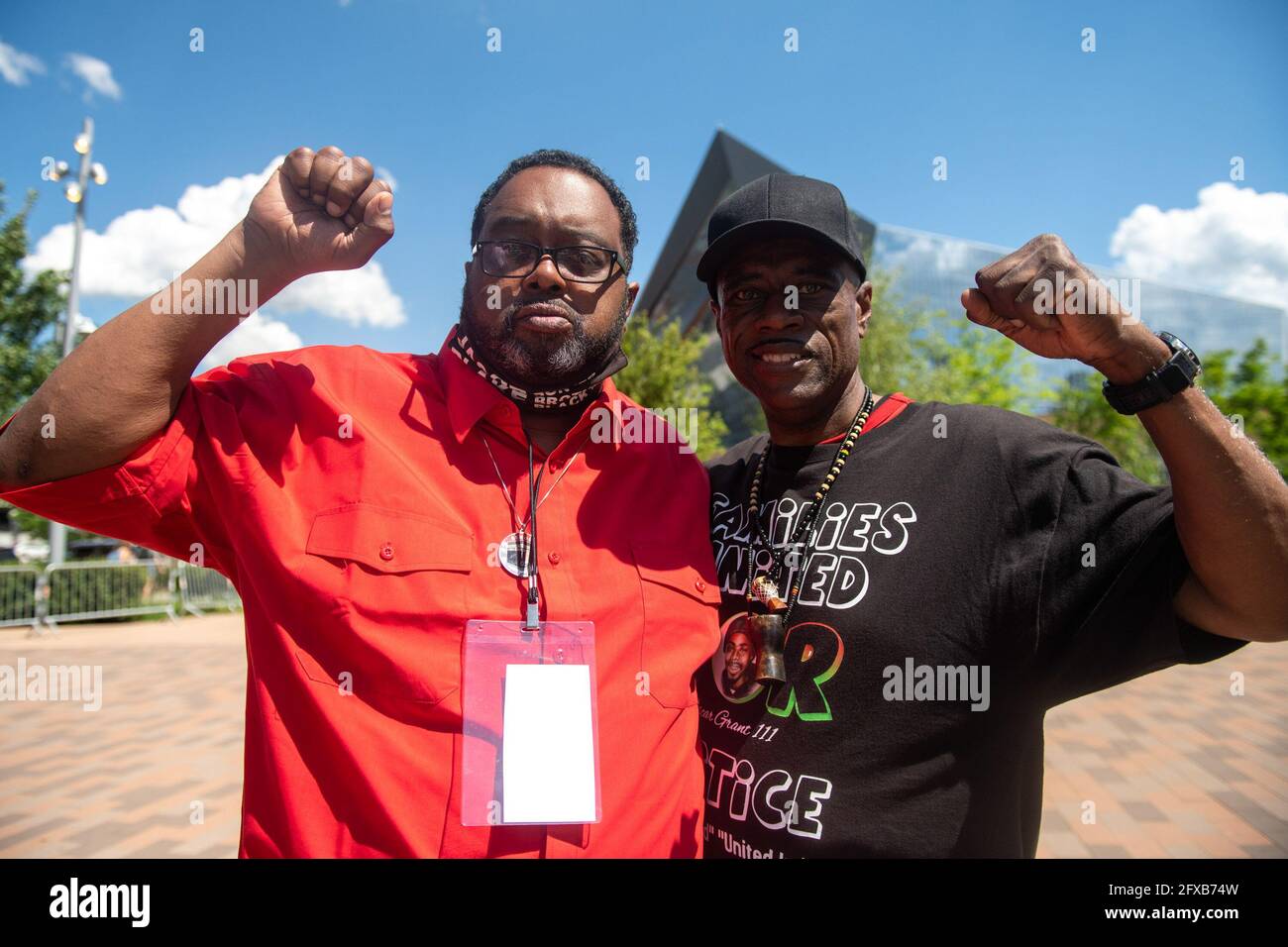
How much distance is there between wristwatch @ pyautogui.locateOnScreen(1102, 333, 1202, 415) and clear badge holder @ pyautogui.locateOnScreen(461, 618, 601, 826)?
4.36 ft

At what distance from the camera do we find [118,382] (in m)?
1.54

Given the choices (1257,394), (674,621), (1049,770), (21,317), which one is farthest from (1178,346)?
(1257,394)

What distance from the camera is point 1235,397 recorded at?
23703 mm

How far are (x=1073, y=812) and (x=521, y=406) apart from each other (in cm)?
492

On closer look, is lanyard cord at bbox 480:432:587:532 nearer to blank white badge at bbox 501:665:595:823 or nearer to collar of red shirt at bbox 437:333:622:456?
collar of red shirt at bbox 437:333:622:456

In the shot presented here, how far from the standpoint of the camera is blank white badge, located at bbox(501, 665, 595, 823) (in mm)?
1646

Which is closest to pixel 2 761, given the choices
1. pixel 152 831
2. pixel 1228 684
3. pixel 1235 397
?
pixel 152 831

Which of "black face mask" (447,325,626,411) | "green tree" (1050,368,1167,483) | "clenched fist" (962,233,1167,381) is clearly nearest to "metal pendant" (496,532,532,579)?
"black face mask" (447,325,626,411)

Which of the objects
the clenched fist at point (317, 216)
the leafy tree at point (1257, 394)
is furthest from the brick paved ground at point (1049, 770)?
the leafy tree at point (1257, 394)

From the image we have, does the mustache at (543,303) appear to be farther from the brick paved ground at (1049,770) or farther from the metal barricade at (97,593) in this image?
the metal barricade at (97,593)

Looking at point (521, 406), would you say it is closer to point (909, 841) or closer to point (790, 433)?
point (790, 433)

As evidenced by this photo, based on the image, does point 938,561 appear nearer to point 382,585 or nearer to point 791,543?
point 791,543

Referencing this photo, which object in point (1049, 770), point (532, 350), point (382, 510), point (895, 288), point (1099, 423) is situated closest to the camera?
point (382, 510)

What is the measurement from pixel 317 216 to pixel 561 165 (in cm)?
87
